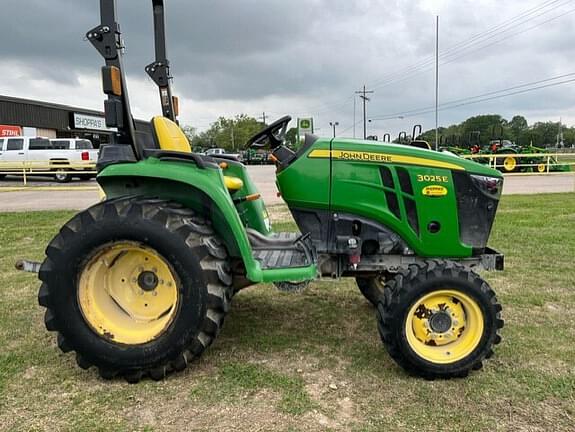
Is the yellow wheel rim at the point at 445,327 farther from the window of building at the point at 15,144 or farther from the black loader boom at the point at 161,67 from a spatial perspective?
the window of building at the point at 15,144

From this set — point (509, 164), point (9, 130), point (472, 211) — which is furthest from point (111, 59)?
point (9, 130)

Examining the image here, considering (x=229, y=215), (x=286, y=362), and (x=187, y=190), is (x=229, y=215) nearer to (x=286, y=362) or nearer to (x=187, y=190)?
(x=187, y=190)

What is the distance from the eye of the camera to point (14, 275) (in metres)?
5.11

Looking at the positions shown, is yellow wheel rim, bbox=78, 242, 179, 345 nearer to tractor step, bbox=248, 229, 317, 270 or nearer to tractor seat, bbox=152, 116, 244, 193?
tractor step, bbox=248, 229, 317, 270

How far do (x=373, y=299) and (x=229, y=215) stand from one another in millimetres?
1780

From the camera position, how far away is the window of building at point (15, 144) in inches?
720

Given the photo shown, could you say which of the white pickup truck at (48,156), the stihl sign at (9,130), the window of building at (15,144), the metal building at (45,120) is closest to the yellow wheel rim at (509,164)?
the white pickup truck at (48,156)

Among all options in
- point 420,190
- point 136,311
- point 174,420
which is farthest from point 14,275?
point 420,190

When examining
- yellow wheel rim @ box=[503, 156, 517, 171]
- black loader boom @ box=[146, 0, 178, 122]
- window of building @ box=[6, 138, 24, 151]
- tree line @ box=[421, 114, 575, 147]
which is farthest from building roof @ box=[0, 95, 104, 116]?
tree line @ box=[421, 114, 575, 147]

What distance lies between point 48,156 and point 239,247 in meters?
17.5

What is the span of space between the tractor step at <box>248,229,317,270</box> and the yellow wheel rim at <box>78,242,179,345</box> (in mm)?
621

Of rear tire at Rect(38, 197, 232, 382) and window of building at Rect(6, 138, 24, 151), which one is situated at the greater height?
window of building at Rect(6, 138, 24, 151)

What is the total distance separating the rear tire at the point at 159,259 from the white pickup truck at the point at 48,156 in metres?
15.7

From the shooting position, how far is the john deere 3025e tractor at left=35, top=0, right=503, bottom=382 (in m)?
2.69
